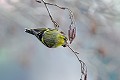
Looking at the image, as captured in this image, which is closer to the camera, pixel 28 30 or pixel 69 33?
pixel 69 33

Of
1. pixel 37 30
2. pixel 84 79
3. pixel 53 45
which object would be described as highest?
pixel 37 30

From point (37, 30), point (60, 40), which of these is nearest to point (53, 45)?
point (60, 40)

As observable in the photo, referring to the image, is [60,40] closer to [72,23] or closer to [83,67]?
[72,23]

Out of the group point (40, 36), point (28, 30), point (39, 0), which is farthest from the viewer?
point (28, 30)

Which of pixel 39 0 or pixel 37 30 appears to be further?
pixel 37 30

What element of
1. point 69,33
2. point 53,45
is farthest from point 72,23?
point 53,45

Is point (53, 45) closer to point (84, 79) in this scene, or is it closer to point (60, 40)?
point (60, 40)

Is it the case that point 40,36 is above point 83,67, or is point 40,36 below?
above

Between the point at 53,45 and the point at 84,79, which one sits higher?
the point at 53,45

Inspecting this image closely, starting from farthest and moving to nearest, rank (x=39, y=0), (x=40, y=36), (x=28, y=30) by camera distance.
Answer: (x=28, y=30), (x=40, y=36), (x=39, y=0)
